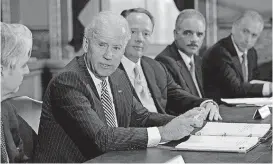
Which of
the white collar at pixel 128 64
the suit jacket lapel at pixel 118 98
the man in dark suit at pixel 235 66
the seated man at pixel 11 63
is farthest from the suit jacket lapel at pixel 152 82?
the seated man at pixel 11 63

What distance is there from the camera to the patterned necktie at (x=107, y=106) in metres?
2.59

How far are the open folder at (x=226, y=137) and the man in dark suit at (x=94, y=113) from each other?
0.30ft

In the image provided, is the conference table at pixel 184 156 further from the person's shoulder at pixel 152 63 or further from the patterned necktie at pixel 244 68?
the patterned necktie at pixel 244 68

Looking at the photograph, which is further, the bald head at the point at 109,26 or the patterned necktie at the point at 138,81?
the patterned necktie at the point at 138,81

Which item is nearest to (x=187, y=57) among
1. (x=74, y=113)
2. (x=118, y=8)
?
(x=118, y=8)

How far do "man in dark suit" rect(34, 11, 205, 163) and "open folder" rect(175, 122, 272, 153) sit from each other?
0.30ft

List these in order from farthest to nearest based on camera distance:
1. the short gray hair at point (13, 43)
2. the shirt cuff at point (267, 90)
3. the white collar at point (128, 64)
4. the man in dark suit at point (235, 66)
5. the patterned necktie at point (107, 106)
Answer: the man in dark suit at point (235, 66)
the shirt cuff at point (267, 90)
the white collar at point (128, 64)
the patterned necktie at point (107, 106)
the short gray hair at point (13, 43)

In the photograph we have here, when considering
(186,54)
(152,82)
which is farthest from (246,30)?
(152,82)

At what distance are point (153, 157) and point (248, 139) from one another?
0.57 m

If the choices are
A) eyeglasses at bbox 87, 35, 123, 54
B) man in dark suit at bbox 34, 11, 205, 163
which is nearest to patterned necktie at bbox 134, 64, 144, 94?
man in dark suit at bbox 34, 11, 205, 163

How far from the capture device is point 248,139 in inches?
98.3

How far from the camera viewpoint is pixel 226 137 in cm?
255

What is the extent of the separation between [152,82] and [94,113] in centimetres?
144

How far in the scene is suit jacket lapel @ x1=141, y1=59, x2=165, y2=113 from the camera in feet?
12.3
